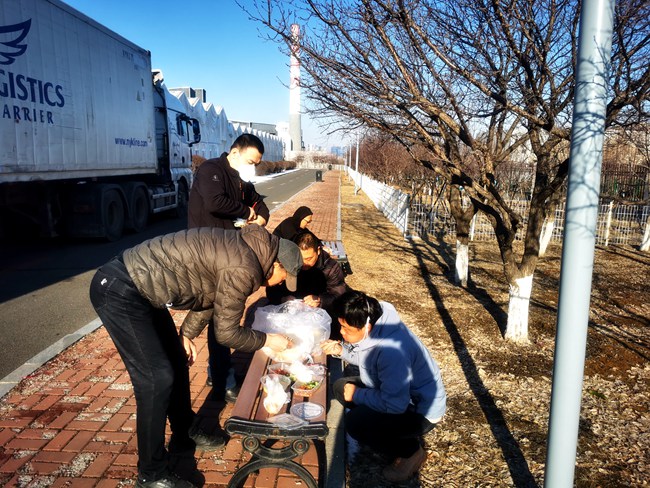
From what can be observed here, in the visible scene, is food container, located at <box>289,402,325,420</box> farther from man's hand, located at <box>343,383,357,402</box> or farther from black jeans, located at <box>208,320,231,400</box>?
black jeans, located at <box>208,320,231,400</box>

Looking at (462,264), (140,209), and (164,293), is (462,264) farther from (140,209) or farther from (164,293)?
(140,209)

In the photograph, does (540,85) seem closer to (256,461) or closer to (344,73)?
(344,73)

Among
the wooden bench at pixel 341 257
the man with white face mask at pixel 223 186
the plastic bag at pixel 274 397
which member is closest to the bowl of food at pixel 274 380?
the plastic bag at pixel 274 397

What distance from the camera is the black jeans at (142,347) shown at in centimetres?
229

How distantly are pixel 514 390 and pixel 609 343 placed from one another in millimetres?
1814

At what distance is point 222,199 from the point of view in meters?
3.70

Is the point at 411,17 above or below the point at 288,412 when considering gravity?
above

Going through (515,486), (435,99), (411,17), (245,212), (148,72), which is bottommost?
(515,486)

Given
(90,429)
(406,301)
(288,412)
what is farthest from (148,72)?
(288,412)

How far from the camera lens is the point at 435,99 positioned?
185 inches

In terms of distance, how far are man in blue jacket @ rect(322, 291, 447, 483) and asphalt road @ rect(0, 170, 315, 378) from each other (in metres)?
3.08

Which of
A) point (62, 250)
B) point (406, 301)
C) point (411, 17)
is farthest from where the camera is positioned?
point (62, 250)

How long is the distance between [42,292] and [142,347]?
5.11 m

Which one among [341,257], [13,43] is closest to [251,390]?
[341,257]
